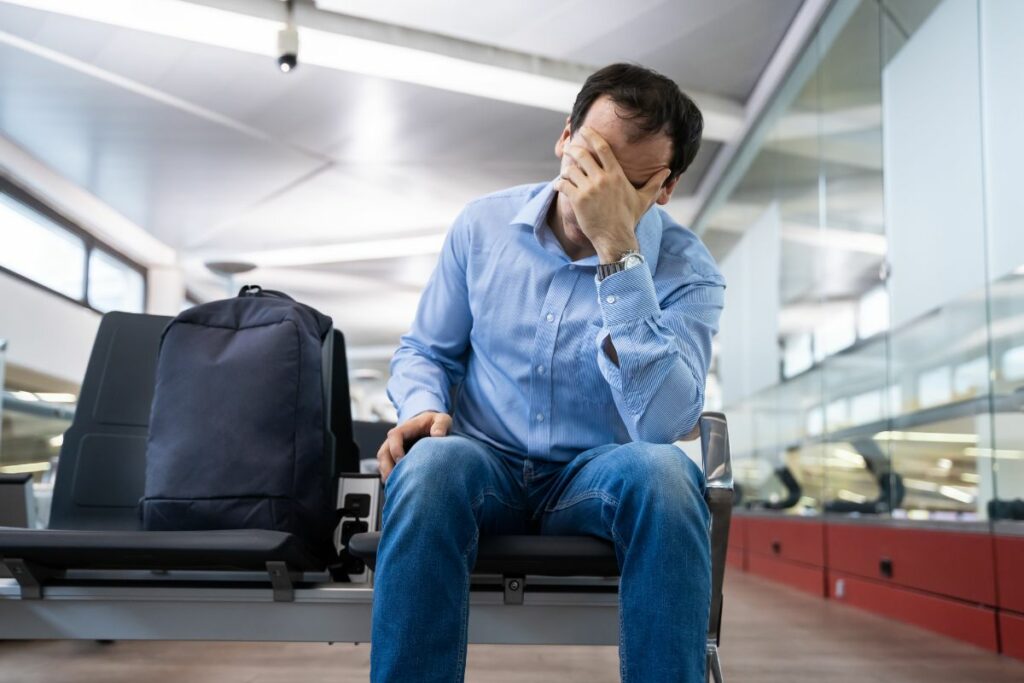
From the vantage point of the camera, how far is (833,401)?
5309 millimetres

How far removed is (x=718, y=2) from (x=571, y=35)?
88 cm

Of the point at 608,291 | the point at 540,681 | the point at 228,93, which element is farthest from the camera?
the point at 228,93

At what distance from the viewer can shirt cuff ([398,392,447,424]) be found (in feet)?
4.90

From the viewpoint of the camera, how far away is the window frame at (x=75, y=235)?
8.43 metres

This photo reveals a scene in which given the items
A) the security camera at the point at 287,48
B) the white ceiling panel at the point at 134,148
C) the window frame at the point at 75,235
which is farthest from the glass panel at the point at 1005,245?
the window frame at the point at 75,235

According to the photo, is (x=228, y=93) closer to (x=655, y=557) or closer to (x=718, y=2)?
(x=718, y=2)

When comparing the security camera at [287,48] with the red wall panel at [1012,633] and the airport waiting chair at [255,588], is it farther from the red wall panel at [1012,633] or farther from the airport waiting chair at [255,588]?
the red wall panel at [1012,633]

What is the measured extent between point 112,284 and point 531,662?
9061 millimetres

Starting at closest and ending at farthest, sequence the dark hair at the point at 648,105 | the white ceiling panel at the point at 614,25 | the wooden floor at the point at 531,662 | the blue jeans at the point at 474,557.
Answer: the blue jeans at the point at 474,557 < the dark hair at the point at 648,105 < the wooden floor at the point at 531,662 < the white ceiling panel at the point at 614,25

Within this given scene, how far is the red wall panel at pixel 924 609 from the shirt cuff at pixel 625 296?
2.57 m

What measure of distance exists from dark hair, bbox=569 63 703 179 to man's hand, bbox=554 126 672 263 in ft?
0.21

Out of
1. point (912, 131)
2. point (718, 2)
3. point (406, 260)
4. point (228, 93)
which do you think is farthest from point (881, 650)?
point (406, 260)

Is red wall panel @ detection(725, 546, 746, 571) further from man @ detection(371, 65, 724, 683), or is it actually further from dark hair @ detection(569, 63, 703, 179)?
dark hair @ detection(569, 63, 703, 179)

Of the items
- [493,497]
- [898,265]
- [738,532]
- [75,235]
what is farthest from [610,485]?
[75,235]
